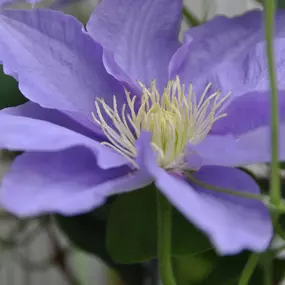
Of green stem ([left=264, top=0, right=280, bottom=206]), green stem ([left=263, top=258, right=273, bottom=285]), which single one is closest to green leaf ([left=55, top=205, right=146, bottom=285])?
green stem ([left=263, top=258, right=273, bottom=285])

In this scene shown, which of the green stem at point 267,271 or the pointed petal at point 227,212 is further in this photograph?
the green stem at point 267,271

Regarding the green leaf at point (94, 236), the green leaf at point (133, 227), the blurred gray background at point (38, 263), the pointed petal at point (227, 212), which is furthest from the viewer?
the blurred gray background at point (38, 263)

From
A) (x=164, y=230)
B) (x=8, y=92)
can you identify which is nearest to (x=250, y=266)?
(x=164, y=230)

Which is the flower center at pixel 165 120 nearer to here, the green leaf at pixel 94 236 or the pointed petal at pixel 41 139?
the pointed petal at pixel 41 139

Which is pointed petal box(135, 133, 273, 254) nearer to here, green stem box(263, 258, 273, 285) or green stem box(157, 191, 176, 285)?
green stem box(157, 191, 176, 285)

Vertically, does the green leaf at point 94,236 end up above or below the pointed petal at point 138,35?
below

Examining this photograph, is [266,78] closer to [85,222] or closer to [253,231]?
[253,231]

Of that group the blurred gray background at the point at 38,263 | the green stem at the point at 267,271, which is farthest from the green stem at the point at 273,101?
the blurred gray background at the point at 38,263
